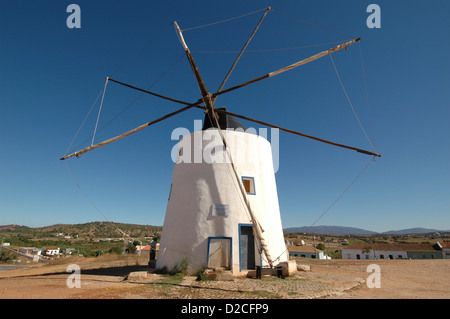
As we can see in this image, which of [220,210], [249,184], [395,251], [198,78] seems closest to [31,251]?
[220,210]

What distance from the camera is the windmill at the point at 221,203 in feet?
33.8

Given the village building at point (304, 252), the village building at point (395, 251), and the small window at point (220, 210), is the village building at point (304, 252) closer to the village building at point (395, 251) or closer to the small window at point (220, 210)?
the village building at point (395, 251)

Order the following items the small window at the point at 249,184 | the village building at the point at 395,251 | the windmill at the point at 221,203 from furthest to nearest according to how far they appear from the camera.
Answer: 1. the village building at the point at 395,251
2. the small window at the point at 249,184
3. the windmill at the point at 221,203

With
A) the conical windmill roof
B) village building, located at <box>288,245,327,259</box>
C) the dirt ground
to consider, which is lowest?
village building, located at <box>288,245,327,259</box>

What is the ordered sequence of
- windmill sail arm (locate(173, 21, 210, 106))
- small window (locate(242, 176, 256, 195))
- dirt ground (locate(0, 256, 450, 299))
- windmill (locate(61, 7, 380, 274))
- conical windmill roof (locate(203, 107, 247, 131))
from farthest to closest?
1. conical windmill roof (locate(203, 107, 247, 131))
2. small window (locate(242, 176, 256, 195))
3. windmill (locate(61, 7, 380, 274))
4. windmill sail arm (locate(173, 21, 210, 106))
5. dirt ground (locate(0, 256, 450, 299))

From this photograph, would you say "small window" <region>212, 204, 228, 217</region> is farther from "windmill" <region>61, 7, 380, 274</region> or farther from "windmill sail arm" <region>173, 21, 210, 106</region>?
"windmill sail arm" <region>173, 21, 210, 106</region>

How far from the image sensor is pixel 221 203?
11.1 metres

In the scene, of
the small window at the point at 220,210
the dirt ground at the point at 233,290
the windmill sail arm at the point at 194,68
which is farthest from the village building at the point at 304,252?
the windmill sail arm at the point at 194,68

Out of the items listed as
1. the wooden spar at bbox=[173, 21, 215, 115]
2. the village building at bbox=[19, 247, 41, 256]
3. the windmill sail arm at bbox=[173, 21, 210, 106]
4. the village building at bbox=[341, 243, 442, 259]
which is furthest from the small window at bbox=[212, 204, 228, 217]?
the village building at bbox=[19, 247, 41, 256]

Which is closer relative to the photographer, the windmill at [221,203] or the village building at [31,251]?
the windmill at [221,203]

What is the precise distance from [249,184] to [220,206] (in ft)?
6.48

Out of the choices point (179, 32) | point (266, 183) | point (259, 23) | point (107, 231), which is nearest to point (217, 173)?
point (266, 183)

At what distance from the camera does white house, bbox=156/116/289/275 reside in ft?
34.4

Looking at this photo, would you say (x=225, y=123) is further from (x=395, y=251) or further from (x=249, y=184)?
(x=395, y=251)
